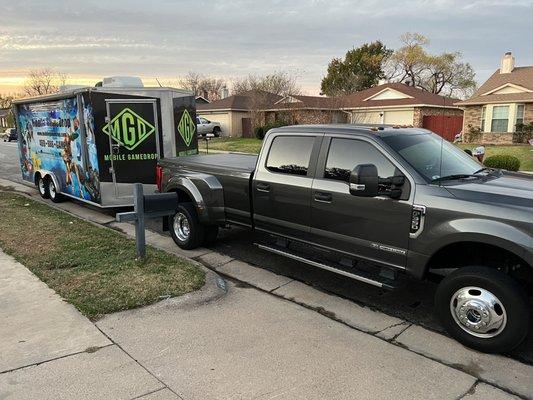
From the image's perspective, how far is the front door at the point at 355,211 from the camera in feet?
14.7

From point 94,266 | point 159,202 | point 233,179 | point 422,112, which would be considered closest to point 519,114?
point 422,112

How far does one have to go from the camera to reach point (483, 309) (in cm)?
393

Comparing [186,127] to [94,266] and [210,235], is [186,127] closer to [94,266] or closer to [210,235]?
[210,235]

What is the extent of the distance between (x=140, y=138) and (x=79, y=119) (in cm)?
119

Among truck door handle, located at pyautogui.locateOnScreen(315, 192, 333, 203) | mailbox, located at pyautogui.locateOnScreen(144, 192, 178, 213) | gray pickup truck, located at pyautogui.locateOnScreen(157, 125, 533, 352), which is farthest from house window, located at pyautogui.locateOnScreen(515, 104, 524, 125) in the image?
mailbox, located at pyautogui.locateOnScreen(144, 192, 178, 213)

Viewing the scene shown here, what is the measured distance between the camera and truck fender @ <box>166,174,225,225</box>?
650 centimetres

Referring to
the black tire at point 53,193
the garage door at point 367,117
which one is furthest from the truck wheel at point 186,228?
the garage door at point 367,117

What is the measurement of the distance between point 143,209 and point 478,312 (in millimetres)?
4010

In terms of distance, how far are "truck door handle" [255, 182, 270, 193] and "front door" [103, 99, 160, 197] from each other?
4.29 m

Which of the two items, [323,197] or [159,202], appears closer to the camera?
[323,197]

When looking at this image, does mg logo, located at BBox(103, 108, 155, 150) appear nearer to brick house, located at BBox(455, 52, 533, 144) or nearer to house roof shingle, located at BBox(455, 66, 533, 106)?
brick house, located at BBox(455, 52, 533, 144)

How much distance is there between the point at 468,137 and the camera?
30719mm

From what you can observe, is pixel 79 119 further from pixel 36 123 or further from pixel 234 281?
pixel 234 281

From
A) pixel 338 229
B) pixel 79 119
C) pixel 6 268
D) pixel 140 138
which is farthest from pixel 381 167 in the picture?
pixel 79 119
